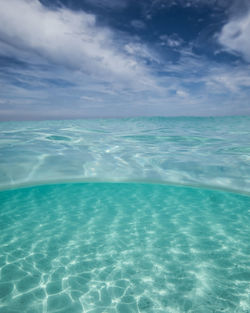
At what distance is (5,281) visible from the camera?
Result: 4754 mm

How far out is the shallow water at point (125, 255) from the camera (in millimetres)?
4270

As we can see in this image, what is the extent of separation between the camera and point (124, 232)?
726 centimetres

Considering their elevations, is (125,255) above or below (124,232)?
above

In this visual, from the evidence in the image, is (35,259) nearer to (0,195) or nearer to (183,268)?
(183,268)

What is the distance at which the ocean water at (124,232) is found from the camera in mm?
4379

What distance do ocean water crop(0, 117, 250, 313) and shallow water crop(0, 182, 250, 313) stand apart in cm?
3

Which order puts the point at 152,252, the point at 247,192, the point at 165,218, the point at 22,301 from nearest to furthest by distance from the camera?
the point at 22,301
the point at 152,252
the point at 165,218
the point at 247,192

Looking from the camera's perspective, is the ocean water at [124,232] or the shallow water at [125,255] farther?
the ocean water at [124,232]

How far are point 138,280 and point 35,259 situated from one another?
3.13 meters

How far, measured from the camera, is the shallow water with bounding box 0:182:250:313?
4270 mm

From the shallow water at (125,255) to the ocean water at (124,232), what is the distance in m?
0.03

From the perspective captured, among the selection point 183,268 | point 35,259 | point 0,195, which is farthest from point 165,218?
point 0,195

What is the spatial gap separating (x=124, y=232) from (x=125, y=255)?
140 centimetres

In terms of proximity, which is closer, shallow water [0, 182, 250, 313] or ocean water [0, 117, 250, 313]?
shallow water [0, 182, 250, 313]
